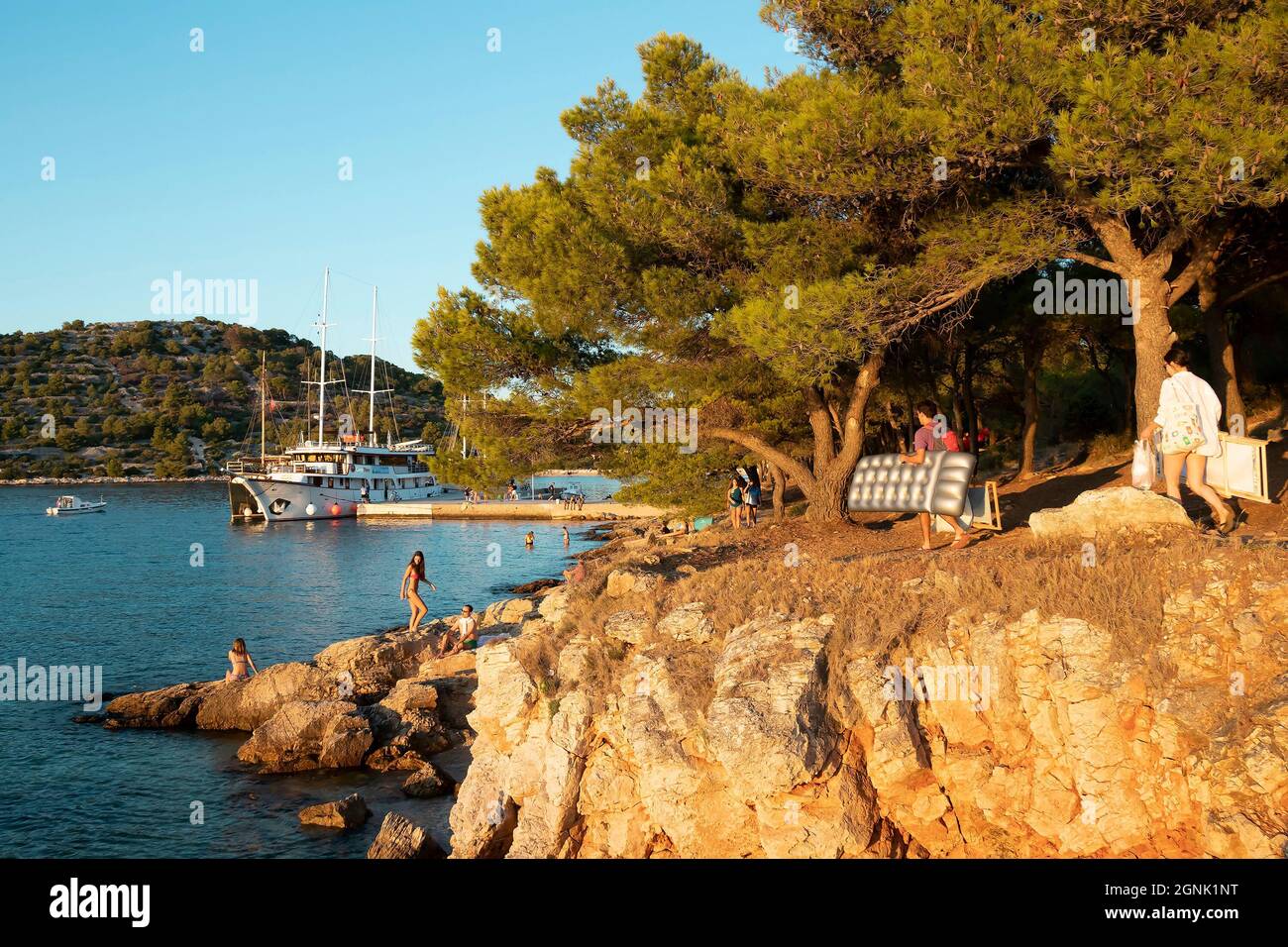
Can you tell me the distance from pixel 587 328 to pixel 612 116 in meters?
3.89

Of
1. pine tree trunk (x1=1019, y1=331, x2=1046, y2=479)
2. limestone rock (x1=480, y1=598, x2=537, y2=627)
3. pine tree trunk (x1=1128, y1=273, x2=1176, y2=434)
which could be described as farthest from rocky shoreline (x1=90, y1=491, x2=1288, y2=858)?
pine tree trunk (x1=1019, y1=331, x2=1046, y2=479)

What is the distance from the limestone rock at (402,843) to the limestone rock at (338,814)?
1521mm

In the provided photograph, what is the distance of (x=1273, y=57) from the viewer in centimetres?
1068

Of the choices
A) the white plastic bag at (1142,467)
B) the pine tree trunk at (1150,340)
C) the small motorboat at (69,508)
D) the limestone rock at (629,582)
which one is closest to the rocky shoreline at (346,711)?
the limestone rock at (629,582)

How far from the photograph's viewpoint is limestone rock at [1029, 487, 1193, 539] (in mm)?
10188

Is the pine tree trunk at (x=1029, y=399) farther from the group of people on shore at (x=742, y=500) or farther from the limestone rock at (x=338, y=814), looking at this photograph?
the limestone rock at (x=338, y=814)

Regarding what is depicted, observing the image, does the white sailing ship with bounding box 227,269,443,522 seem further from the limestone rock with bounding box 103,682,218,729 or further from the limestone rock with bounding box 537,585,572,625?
the limestone rock with bounding box 537,585,572,625

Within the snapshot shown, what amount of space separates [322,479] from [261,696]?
57.5m

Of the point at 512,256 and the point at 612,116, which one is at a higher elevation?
the point at 612,116

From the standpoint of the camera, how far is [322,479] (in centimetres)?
7275

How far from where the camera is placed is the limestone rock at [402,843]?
11117 millimetres

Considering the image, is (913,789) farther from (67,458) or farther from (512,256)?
(67,458)

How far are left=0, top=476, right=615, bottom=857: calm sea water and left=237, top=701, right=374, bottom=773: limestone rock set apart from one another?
0.33 metres
